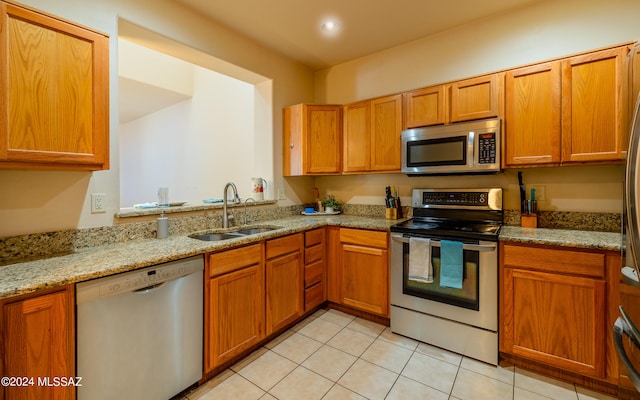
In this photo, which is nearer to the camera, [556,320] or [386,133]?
[556,320]

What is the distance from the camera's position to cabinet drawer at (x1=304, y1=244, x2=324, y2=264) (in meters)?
2.55

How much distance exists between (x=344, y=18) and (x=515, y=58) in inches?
58.4

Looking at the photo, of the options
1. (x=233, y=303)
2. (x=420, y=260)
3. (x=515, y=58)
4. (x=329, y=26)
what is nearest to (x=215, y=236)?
(x=233, y=303)

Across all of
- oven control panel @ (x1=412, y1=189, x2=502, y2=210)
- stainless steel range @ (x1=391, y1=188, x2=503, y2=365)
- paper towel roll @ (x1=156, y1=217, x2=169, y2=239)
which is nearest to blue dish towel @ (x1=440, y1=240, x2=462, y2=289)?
stainless steel range @ (x1=391, y1=188, x2=503, y2=365)

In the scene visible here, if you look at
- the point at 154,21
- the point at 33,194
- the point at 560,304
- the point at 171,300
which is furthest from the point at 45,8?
the point at 560,304

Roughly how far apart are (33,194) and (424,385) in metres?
2.58

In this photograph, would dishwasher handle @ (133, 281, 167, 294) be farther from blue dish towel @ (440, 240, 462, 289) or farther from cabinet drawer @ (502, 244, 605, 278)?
cabinet drawer @ (502, 244, 605, 278)

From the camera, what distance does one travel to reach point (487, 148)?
7.23 feet

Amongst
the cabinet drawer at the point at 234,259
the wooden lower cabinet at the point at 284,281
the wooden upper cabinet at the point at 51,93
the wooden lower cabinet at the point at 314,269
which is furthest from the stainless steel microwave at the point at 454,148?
the wooden upper cabinet at the point at 51,93

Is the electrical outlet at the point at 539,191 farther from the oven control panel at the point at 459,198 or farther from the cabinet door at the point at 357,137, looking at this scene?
the cabinet door at the point at 357,137

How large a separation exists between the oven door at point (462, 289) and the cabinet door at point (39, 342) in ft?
6.76

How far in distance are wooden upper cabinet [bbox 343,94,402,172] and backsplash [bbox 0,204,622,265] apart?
591 millimetres

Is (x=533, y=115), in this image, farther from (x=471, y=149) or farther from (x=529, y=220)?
(x=529, y=220)

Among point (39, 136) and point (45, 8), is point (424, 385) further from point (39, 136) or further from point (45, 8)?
point (45, 8)
